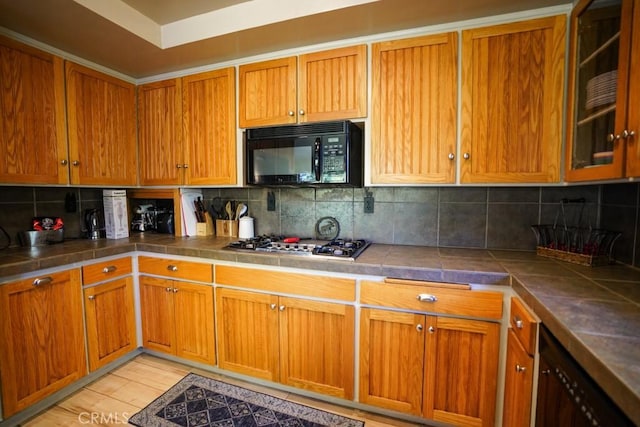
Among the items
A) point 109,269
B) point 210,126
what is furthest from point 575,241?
A: point 109,269

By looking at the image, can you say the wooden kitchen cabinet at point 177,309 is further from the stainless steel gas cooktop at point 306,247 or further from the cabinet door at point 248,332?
the stainless steel gas cooktop at point 306,247

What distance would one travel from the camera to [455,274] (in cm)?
140

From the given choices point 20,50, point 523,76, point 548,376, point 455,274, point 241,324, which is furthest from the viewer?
point 241,324

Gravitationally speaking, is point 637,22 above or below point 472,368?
above

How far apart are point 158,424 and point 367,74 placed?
2302 millimetres

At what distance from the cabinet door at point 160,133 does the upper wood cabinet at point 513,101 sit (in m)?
2.01

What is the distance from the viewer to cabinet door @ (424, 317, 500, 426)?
1.39 metres

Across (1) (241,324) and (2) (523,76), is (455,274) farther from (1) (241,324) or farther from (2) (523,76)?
(1) (241,324)

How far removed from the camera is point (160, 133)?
232 cm

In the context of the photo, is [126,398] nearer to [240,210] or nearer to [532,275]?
[240,210]

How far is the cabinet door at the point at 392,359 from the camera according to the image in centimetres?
149

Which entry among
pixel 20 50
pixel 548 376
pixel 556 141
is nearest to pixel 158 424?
pixel 548 376

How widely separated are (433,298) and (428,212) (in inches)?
27.8

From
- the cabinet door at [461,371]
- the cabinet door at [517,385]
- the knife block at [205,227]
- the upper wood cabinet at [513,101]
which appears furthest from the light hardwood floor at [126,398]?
the upper wood cabinet at [513,101]
